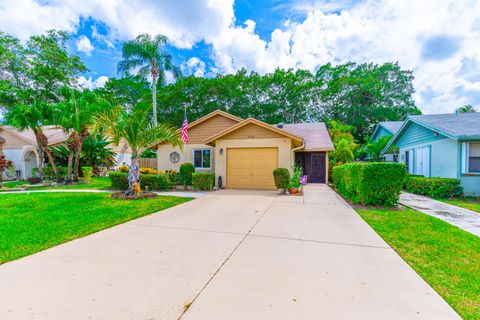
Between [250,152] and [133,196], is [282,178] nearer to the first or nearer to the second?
[250,152]

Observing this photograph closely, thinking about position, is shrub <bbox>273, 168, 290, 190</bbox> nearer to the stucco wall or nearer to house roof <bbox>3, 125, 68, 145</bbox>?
the stucco wall

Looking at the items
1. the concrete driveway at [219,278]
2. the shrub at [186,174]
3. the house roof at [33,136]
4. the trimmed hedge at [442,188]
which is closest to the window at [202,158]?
the shrub at [186,174]

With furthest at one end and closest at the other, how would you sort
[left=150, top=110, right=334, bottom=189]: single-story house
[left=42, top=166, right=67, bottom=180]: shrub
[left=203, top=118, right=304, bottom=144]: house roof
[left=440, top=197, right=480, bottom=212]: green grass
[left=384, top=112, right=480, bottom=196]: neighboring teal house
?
[left=42, top=166, right=67, bottom=180]: shrub, [left=150, top=110, right=334, bottom=189]: single-story house, [left=203, top=118, right=304, bottom=144]: house roof, [left=384, top=112, right=480, bottom=196]: neighboring teal house, [left=440, top=197, right=480, bottom=212]: green grass

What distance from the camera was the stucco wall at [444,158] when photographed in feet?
32.0

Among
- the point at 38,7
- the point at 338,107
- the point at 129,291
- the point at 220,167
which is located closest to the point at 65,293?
the point at 129,291

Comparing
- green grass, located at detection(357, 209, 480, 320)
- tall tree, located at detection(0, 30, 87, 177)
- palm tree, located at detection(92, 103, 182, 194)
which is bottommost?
green grass, located at detection(357, 209, 480, 320)

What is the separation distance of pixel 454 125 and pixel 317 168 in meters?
7.79

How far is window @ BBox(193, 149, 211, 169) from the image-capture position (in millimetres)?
14547

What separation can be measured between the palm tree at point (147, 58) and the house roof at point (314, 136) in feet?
43.3

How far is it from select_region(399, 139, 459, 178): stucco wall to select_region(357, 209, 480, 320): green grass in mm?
5975

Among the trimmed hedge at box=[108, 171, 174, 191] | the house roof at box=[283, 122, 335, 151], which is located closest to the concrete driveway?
the trimmed hedge at box=[108, 171, 174, 191]

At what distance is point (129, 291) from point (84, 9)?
1520cm

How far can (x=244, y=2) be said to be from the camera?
1188 centimetres

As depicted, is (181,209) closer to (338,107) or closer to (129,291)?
(129,291)
